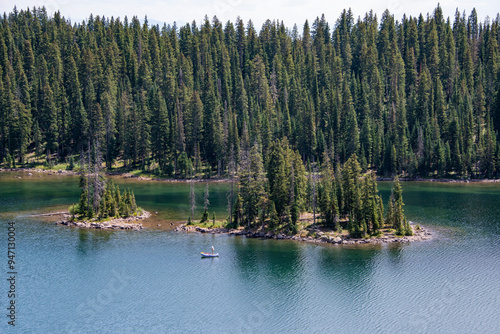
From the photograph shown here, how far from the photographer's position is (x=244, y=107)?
165m

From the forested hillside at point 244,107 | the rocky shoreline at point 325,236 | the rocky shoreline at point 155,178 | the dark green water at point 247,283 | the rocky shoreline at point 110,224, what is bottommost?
the dark green water at point 247,283

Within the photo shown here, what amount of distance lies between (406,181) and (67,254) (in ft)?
323

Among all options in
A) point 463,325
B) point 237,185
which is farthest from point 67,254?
point 463,325

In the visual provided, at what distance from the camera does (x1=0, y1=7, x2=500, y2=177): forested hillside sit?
143 metres

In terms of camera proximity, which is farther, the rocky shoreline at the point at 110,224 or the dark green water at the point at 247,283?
the rocky shoreline at the point at 110,224

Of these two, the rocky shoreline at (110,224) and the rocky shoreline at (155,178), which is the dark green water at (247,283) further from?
the rocky shoreline at (155,178)

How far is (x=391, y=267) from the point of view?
60844mm

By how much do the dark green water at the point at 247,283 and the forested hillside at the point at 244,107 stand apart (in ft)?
196

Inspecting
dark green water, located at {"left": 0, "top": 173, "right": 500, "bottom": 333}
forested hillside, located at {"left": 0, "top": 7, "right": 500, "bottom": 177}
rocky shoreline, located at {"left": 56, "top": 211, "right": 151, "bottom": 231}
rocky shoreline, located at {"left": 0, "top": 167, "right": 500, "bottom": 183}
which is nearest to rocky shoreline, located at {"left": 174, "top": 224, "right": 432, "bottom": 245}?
dark green water, located at {"left": 0, "top": 173, "right": 500, "bottom": 333}

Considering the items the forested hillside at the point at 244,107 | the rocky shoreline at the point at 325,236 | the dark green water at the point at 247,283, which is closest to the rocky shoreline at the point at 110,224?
the dark green water at the point at 247,283

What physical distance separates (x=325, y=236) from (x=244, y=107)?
98693 millimetres

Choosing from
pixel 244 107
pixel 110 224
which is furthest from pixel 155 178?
pixel 110 224

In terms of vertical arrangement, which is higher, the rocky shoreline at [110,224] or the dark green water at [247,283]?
the rocky shoreline at [110,224]

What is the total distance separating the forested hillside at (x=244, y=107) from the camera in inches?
5630
